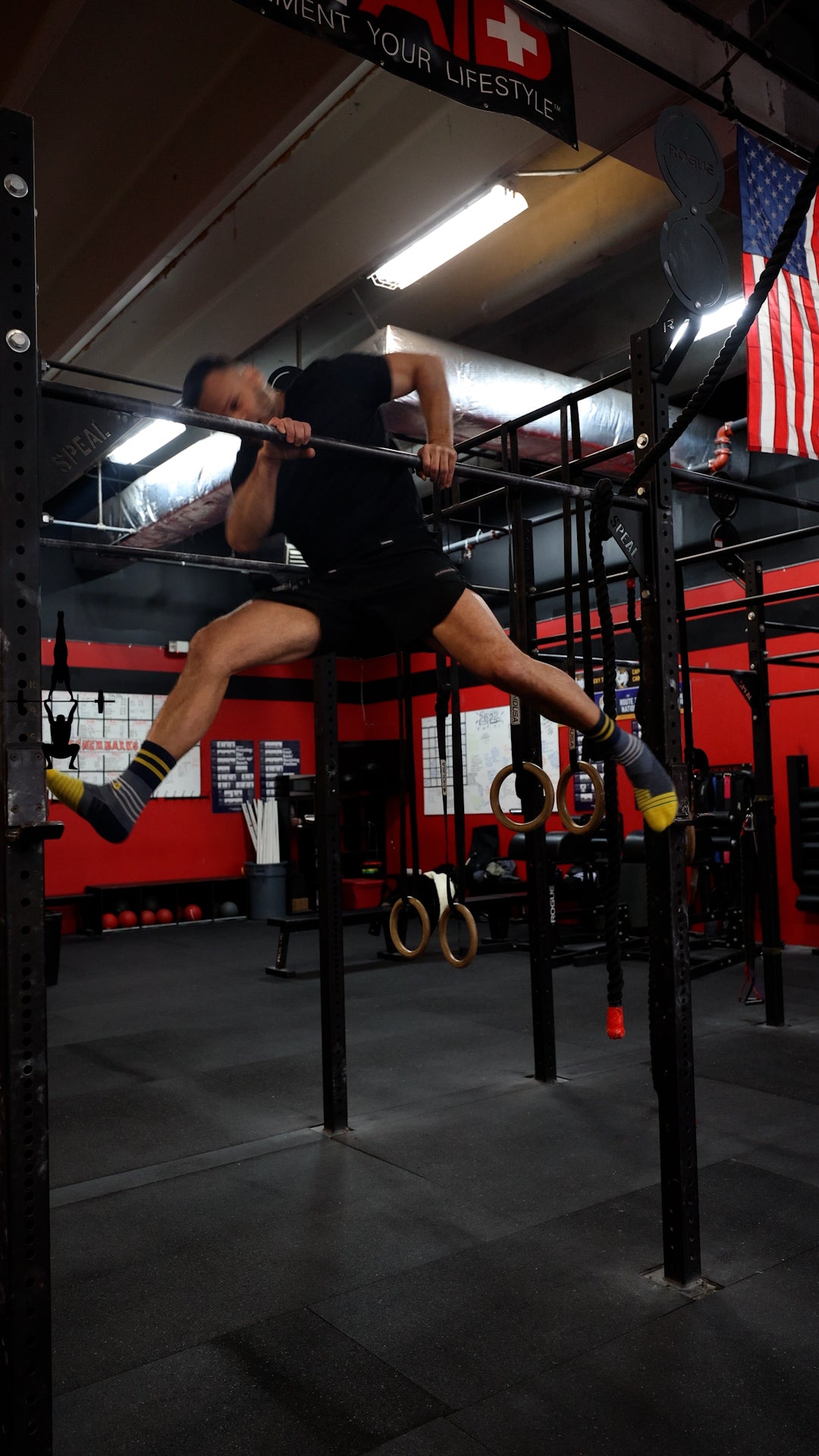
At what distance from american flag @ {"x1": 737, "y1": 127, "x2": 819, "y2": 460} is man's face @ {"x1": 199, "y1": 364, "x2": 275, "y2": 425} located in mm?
2168

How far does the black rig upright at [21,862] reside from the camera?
142cm

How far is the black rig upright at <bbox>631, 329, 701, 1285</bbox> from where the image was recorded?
2248mm

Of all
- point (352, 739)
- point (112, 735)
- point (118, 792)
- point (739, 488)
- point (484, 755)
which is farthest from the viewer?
point (352, 739)

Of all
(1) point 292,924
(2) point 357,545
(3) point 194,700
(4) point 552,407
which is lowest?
(1) point 292,924

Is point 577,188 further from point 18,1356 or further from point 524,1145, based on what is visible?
point 18,1356

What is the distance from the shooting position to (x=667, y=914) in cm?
231

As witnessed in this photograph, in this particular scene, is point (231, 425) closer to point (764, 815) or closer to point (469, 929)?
→ point (469, 929)

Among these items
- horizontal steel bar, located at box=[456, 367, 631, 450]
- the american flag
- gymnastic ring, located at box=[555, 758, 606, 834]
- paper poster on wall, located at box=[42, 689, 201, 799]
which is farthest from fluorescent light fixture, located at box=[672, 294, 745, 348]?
paper poster on wall, located at box=[42, 689, 201, 799]

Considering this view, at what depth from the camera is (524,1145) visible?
3.15m

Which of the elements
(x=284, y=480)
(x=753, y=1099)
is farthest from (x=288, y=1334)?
(x=753, y=1099)

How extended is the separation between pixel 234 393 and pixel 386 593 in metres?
0.57

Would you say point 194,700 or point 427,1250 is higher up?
point 194,700

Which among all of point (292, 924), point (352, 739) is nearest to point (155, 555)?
point (292, 924)

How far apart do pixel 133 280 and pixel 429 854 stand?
21.2 ft
